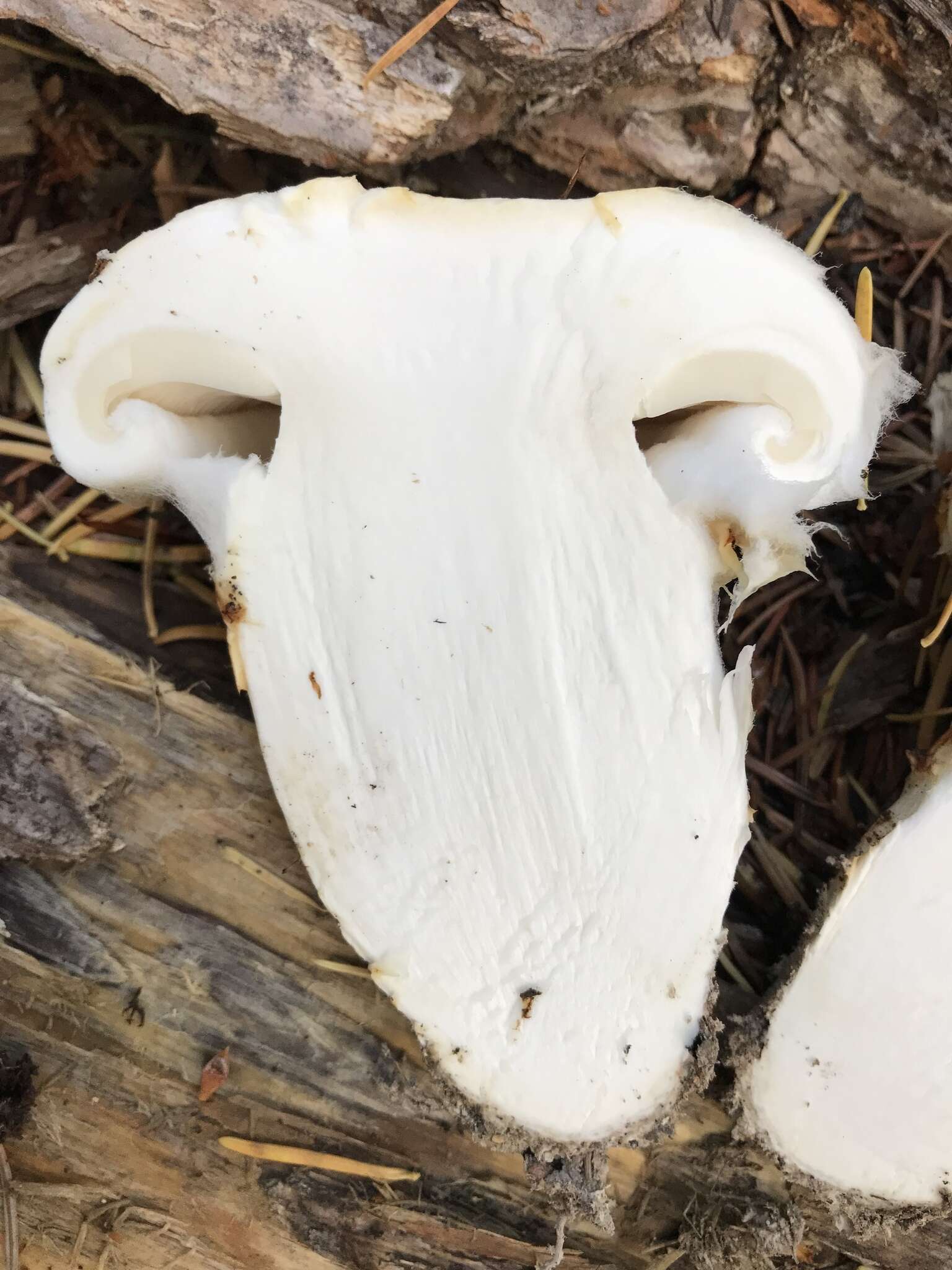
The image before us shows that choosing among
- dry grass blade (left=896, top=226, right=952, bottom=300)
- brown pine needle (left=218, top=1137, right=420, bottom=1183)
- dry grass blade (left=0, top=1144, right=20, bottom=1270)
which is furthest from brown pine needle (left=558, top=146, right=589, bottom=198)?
Answer: dry grass blade (left=0, top=1144, right=20, bottom=1270)

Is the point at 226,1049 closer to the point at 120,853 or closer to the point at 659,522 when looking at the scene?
the point at 120,853

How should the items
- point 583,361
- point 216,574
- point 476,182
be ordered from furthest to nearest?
point 476,182
point 216,574
point 583,361

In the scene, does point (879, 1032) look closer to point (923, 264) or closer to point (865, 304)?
point (865, 304)

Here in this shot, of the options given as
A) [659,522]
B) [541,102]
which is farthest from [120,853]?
[541,102]

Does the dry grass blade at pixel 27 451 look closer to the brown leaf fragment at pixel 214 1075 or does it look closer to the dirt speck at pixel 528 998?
the brown leaf fragment at pixel 214 1075

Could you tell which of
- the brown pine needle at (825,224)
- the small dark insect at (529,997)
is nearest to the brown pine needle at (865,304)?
the brown pine needle at (825,224)

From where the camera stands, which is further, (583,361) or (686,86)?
(686,86)
